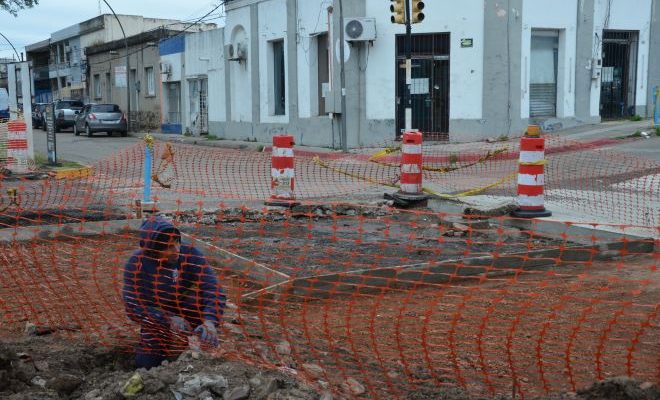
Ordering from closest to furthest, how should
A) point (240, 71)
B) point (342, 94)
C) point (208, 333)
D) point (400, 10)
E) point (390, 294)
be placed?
point (208, 333) → point (390, 294) → point (400, 10) → point (342, 94) → point (240, 71)

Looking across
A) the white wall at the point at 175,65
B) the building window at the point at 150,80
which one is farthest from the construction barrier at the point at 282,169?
the building window at the point at 150,80

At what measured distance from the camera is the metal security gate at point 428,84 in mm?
20594

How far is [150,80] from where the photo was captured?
3662 centimetres

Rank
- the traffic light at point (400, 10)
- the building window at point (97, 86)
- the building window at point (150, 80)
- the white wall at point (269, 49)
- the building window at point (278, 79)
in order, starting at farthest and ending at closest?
the building window at point (97, 86), the building window at point (150, 80), the building window at point (278, 79), the white wall at point (269, 49), the traffic light at point (400, 10)

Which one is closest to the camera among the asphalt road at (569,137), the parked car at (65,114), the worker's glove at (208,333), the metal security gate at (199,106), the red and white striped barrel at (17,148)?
the worker's glove at (208,333)

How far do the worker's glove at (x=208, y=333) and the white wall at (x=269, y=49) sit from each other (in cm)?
2054

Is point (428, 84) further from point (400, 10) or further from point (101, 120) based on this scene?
point (101, 120)

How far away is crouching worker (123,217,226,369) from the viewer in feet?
14.0

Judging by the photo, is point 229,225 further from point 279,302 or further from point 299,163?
point 299,163

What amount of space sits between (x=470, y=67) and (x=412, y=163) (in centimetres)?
1180

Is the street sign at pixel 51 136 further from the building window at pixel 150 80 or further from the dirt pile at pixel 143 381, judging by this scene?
the building window at pixel 150 80

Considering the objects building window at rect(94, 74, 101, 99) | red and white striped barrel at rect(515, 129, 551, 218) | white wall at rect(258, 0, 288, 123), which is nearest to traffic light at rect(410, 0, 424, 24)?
red and white striped barrel at rect(515, 129, 551, 218)

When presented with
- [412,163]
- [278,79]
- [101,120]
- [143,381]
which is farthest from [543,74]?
[101,120]

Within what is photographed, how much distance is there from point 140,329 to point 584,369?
9.01 feet
